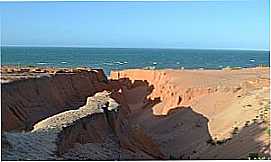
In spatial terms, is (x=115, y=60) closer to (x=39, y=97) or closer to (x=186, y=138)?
(x=186, y=138)

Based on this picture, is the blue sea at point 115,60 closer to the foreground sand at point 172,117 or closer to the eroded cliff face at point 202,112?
the eroded cliff face at point 202,112

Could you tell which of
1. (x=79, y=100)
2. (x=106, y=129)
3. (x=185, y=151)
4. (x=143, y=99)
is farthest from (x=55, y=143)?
Result: (x=143, y=99)

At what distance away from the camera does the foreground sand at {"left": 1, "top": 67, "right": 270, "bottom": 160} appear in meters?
10.0

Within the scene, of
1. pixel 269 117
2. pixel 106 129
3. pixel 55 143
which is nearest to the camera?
pixel 55 143

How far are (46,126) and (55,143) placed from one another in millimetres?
1080

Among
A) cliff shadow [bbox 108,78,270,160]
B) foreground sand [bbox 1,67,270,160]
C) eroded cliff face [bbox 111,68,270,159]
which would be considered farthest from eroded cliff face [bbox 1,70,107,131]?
eroded cliff face [bbox 111,68,270,159]

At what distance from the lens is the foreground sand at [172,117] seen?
10.0 metres

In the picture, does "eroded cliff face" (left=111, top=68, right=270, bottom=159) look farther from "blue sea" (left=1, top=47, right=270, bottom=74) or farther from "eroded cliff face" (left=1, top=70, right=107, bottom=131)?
"blue sea" (left=1, top=47, right=270, bottom=74)

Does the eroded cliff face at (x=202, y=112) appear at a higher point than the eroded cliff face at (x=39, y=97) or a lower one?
A: lower

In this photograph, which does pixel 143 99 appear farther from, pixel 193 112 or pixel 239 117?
pixel 239 117

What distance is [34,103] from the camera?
1367 centimetres

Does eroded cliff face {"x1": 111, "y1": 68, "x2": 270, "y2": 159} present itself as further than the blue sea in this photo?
No

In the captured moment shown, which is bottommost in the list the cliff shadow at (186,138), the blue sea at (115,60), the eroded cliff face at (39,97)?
the blue sea at (115,60)

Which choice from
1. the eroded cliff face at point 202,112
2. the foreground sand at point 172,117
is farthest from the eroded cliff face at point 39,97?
the eroded cliff face at point 202,112
